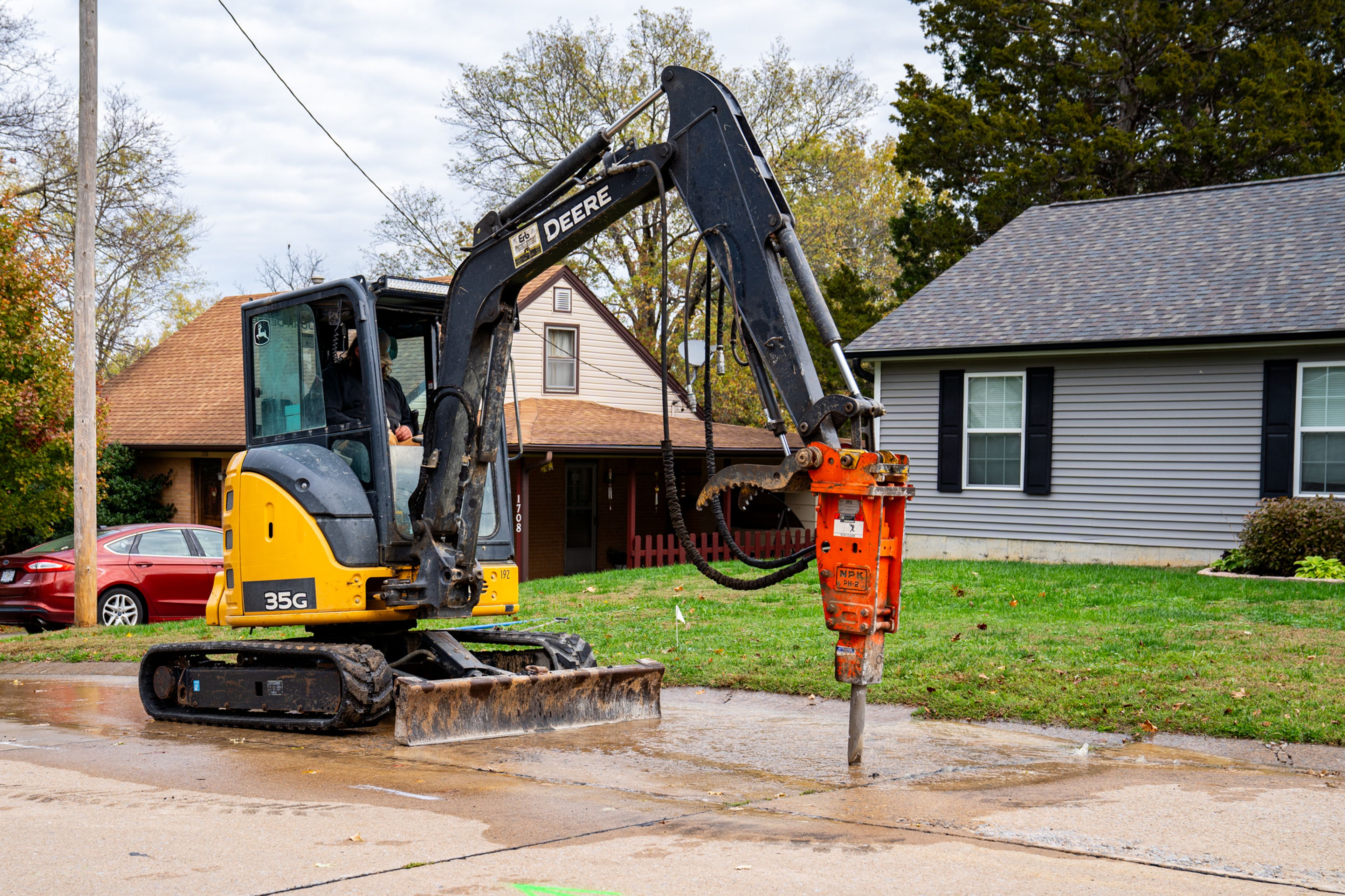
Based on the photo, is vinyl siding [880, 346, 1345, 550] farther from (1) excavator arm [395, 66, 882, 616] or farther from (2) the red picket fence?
(1) excavator arm [395, 66, 882, 616]

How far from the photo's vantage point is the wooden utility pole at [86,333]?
615 inches

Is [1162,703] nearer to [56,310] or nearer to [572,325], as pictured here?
→ [56,310]

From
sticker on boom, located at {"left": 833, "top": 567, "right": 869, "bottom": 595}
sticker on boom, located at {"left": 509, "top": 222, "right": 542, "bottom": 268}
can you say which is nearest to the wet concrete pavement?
sticker on boom, located at {"left": 833, "top": 567, "right": 869, "bottom": 595}

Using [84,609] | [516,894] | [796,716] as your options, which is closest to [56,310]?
[84,609]

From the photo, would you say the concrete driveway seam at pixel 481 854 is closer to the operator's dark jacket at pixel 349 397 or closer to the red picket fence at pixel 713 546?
the operator's dark jacket at pixel 349 397

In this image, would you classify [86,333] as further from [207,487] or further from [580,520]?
[580,520]

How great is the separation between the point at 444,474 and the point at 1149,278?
13979 mm

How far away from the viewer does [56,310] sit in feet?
60.2

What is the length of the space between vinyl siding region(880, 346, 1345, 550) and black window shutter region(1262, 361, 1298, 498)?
134 mm

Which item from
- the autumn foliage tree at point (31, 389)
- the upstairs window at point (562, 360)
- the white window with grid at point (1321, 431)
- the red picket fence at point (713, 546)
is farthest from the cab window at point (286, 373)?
the upstairs window at point (562, 360)

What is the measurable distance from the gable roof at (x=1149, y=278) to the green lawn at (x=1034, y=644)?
137 inches

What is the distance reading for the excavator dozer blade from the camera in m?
7.93

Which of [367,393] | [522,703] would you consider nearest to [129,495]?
[367,393]

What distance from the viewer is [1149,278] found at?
19.2m
